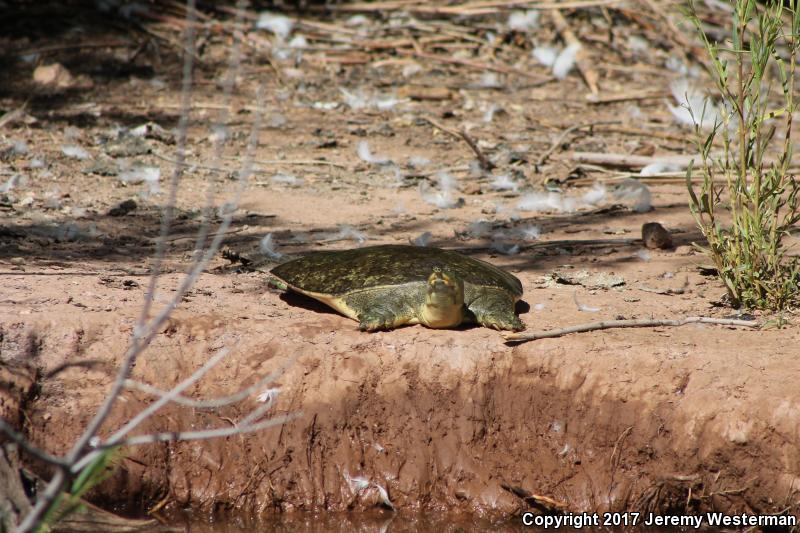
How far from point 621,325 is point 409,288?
95 centimetres

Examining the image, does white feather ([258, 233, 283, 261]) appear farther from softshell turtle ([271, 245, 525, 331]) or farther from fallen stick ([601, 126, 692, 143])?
fallen stick ([601, 126, 692, 143])

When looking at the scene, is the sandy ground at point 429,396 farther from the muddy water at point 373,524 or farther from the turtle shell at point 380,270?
the turtle shell at point 380,270

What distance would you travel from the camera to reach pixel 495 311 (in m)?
4.33

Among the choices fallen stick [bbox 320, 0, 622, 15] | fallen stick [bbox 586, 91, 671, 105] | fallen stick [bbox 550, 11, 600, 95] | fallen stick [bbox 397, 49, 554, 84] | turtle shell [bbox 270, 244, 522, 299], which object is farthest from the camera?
fallen stick [bbox 320, 0, 622, 15]

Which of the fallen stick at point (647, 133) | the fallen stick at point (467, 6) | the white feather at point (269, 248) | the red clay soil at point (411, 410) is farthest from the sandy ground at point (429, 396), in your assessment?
the fallen stick at point (467, 6)

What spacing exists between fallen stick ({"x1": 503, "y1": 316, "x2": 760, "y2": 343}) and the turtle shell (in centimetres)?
34

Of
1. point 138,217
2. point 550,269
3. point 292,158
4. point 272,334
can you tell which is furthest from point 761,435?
point 292,158

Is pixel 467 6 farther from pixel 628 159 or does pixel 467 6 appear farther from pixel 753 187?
pixel 753 187

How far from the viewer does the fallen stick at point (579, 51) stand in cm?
965

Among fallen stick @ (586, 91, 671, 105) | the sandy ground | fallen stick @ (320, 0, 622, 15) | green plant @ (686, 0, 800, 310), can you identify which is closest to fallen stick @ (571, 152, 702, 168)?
fallen stick @ (586, 91, 671, 105)

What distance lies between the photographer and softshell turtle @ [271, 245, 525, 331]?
4.27 metres

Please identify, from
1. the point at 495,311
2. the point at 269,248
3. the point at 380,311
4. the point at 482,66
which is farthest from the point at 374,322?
the point at 482,66

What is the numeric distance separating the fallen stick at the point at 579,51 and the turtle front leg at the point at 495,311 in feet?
18.1

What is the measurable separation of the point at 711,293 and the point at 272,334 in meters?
2.20
